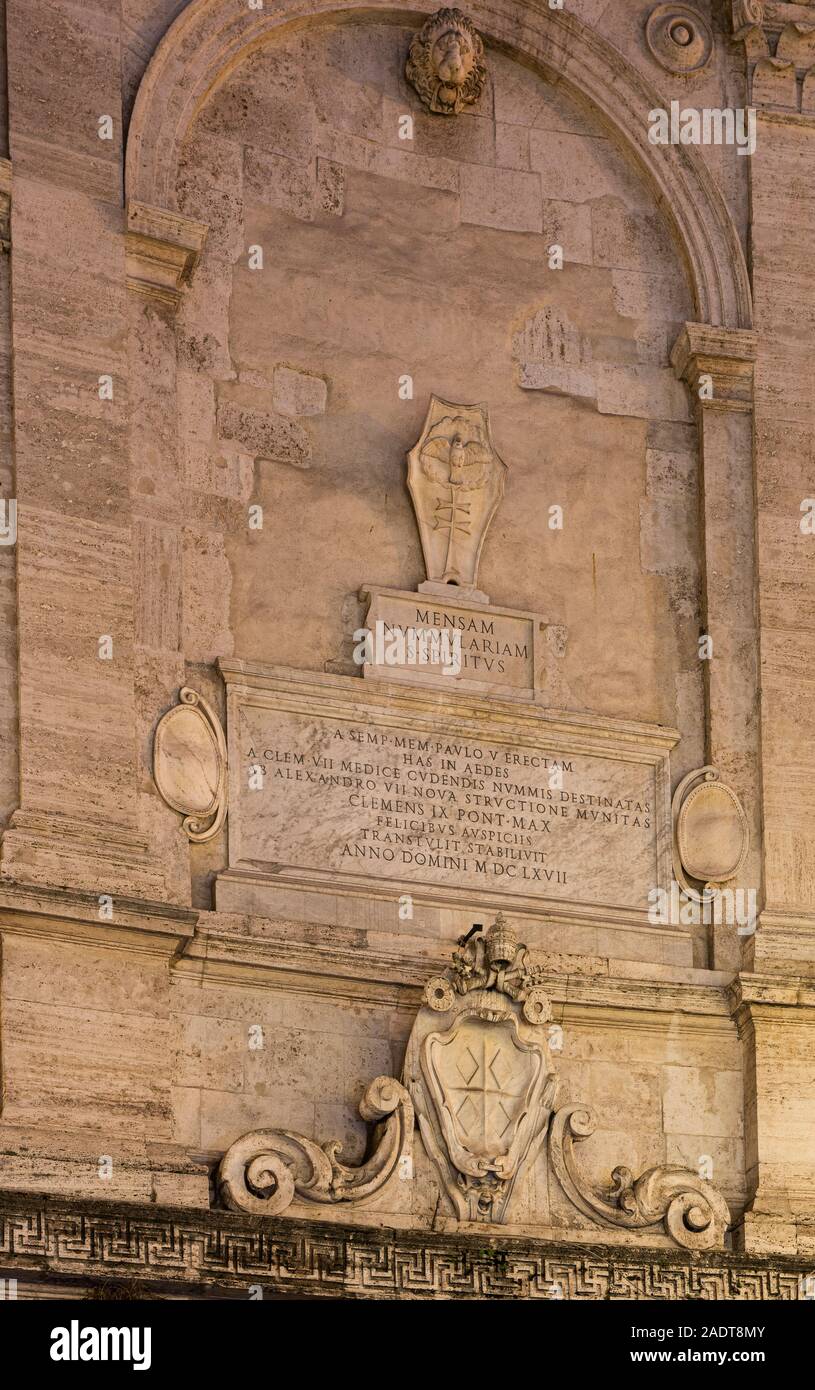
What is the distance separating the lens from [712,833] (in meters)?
17.8

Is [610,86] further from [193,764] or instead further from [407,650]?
[193,764]

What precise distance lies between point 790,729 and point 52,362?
4.49m

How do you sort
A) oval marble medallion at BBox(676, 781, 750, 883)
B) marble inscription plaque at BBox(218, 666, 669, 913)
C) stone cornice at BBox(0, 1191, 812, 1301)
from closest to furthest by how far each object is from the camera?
stone cornice at BBox(0, 1191, 812, 1301) < marble inscription plaque at BBox(218, 666, 669, 913) < oval marble medallion at BBox(676, 781, 750, 883)

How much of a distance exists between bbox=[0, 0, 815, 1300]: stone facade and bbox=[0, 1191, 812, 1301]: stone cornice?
0.07 feet

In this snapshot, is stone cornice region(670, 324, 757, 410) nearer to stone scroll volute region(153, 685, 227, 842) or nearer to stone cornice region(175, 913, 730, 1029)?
stone cornice region(175, 913, 730, 1029)

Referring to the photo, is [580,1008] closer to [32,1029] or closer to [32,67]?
[32,1029]

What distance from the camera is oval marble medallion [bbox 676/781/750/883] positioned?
58.1 ft

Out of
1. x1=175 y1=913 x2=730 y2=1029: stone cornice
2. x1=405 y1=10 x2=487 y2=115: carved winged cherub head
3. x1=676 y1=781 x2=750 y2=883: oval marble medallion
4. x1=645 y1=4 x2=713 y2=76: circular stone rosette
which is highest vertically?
x1=645 y1=4 x2=713 y2=76: circular stone rosette

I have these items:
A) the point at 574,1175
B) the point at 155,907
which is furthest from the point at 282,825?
the point at 574,1175

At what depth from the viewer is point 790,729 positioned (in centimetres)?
1800

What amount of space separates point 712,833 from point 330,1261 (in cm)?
358

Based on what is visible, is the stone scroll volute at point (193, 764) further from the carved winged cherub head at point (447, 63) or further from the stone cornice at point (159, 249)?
the carved winged cherub head at point (447, 63)

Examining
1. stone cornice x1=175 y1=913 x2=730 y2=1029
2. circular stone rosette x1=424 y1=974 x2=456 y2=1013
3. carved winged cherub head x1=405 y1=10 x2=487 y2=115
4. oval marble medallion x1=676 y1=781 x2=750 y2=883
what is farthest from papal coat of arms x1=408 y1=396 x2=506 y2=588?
circular stone rosette x1=424 y1=974 x2=456 y2=1013

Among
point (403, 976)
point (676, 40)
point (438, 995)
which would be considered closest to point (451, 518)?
point (403, 976)
